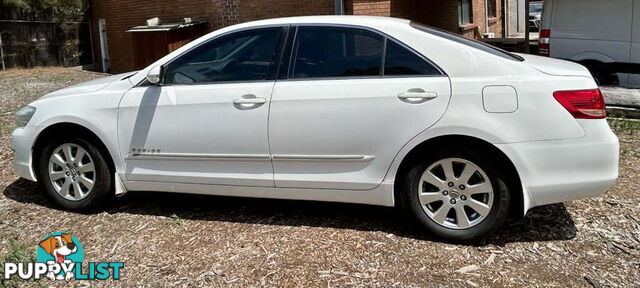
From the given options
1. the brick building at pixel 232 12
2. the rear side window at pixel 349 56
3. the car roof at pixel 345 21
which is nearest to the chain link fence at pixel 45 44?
the brick building at pixel 232 12

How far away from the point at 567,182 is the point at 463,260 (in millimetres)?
831

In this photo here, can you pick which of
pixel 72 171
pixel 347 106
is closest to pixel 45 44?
pixel 72 171

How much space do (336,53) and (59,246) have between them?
2.40 metres

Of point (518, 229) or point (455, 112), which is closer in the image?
point (455, 112)

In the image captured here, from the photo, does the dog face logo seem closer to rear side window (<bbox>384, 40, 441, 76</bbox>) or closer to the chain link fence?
rear side window (<bbox>384, 40, 441, 76</bbox>)

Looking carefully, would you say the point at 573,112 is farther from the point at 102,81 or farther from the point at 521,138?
the point at 102,81

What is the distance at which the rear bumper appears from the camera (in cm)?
359

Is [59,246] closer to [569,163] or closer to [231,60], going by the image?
[231,60]

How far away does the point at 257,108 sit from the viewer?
13.2 ft

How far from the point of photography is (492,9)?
71.6 feet

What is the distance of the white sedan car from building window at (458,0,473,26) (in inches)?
531

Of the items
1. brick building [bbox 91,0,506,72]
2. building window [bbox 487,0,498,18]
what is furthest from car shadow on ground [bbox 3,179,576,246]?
building window [bbox 487,0,498,18]

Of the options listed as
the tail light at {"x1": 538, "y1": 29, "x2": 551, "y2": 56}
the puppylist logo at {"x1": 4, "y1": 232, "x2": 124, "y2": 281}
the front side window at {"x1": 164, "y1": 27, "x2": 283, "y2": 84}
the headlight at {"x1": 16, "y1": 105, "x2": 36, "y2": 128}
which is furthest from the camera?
the tail light at {"x1": 538, "y1": 29, "x2": 551, "y2": 56}

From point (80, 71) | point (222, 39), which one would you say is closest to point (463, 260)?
point (222, 39)
